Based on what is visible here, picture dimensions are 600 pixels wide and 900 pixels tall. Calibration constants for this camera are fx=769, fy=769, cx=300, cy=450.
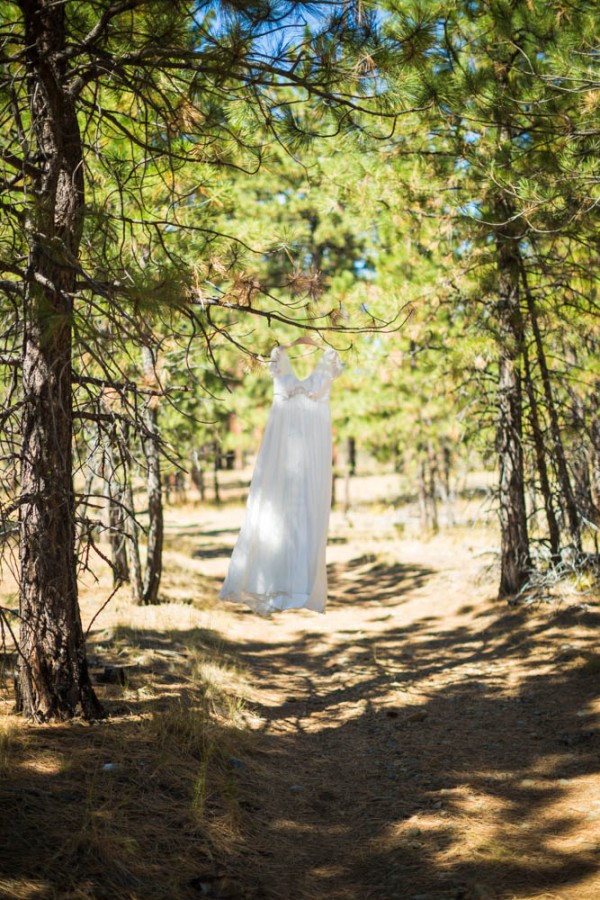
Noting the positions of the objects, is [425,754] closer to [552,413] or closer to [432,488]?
[552,413]

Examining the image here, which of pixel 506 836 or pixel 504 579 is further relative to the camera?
pixel 504 579

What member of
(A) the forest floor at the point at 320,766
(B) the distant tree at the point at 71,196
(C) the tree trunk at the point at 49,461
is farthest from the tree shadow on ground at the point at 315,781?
(B) the distant tree at the point at 71,196

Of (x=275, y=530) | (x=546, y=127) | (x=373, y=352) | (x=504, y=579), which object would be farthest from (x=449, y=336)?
(x=275, y=530)

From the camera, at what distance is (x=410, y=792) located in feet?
12.9

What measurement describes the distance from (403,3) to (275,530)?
3.32 meters

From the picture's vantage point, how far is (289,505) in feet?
16.7

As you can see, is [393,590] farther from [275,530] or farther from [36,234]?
[36,234]

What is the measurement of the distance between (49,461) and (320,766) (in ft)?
7.39

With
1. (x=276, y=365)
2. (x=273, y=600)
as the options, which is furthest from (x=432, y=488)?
(x=273, y=600)

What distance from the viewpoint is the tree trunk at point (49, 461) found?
370cm

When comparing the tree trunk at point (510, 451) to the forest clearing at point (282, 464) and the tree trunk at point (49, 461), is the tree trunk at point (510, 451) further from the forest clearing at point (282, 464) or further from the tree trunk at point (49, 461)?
the tree trunk at point (49, 461)

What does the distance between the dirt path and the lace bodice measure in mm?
2135

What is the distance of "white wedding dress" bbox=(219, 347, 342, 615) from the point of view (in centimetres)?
491

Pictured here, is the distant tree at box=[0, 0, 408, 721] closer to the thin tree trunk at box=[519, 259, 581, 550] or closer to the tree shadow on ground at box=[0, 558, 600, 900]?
the tree shadow on ground at box=[0, 558, 600, 900]
